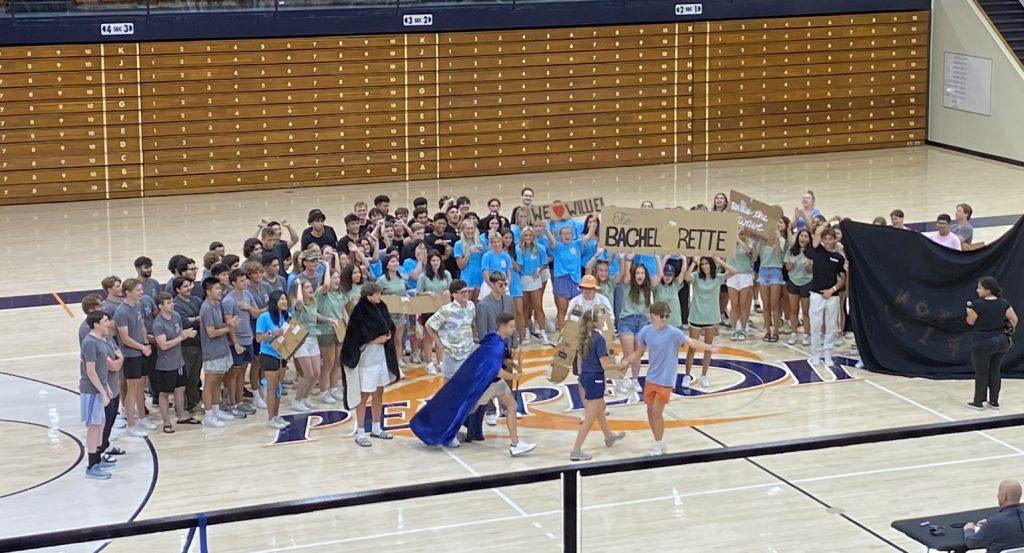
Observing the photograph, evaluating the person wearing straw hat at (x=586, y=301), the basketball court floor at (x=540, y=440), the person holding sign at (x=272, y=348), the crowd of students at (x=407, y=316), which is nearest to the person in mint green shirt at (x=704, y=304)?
the crowd of students at (x=407, y=316)

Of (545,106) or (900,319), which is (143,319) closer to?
(900,319)

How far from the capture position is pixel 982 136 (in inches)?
1222

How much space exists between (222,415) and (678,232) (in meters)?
5.33

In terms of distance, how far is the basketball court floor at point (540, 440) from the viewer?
603 cm

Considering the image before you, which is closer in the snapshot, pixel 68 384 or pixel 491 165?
pixel 68 384

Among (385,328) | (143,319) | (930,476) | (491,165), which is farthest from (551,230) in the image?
(491,165)

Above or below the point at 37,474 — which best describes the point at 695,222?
above

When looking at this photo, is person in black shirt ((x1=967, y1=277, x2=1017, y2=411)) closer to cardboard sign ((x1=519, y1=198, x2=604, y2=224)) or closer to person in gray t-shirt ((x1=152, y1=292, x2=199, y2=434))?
cardboard sign ((x1=519, y1=198, x2=604, y2=224))

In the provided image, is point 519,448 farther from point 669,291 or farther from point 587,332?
point 669,291

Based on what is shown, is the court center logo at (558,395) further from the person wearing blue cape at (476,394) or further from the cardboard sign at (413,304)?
the cardboard sign at (413,304)

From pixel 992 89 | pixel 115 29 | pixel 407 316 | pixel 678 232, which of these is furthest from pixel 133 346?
pixel 992 89

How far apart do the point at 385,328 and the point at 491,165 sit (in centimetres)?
1682

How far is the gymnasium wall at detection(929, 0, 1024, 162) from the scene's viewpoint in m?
30.0

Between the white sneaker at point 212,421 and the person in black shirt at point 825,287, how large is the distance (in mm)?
7077
